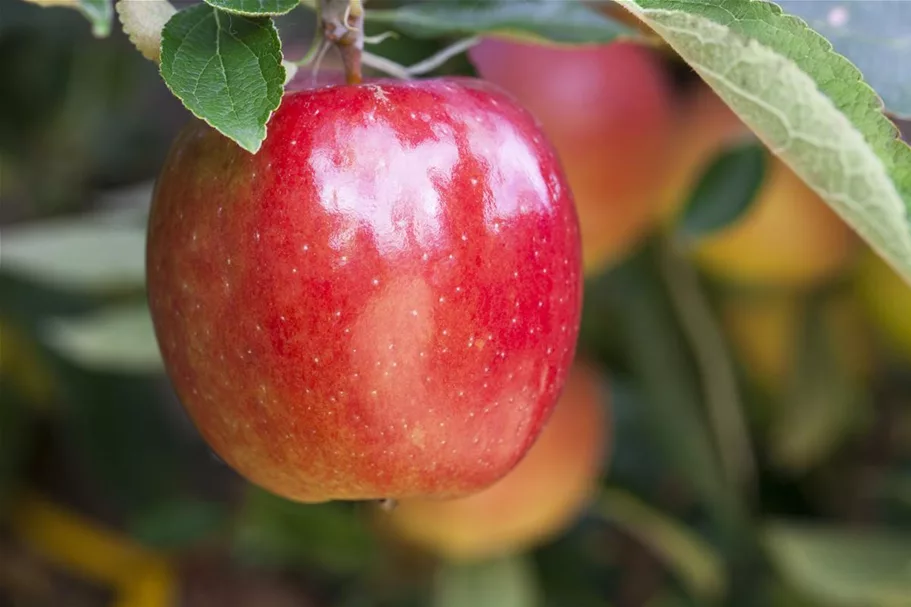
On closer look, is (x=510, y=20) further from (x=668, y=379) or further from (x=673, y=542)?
(x=673, y=542)

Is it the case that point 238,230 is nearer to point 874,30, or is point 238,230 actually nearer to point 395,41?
point 395,41

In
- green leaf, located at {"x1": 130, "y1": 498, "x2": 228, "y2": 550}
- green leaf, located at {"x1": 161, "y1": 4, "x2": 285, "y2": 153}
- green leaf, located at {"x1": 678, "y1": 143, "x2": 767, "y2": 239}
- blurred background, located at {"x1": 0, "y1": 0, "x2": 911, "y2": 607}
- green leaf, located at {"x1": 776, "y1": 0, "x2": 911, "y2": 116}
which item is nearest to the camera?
green leaf, located at {"x1": 161, "y1": 4, "x2": 285, "y2": 153}

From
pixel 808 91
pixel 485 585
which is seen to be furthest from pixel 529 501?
pixel 808 91

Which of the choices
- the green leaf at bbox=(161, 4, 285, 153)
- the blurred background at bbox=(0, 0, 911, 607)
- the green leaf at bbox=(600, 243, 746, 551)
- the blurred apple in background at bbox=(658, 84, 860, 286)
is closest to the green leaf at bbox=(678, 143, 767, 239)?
the blurred background at bbox=(0, 0, 911, 607)

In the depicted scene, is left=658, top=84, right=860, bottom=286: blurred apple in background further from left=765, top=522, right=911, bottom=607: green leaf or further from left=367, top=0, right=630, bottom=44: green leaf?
left=367, top=0, right=630, bottom=44: green leaf

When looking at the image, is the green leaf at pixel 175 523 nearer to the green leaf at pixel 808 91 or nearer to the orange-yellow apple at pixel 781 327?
the orange-yellow apple at pixel 781 327
